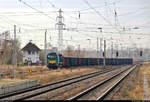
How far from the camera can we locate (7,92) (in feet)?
52.4

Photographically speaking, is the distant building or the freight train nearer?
the freight train

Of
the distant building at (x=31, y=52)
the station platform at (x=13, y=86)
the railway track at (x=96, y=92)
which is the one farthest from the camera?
the distant building at (x=31, y=52)

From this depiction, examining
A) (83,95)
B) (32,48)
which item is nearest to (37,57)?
(32,48)

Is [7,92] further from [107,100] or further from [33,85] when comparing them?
[107,100]

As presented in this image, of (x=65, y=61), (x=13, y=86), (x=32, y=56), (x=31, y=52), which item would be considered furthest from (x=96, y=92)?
(x=31, y=52)

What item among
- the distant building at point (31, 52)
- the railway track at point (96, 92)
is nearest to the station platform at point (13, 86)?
the railway track at point (96, 92)

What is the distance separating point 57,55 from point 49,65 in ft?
8.98

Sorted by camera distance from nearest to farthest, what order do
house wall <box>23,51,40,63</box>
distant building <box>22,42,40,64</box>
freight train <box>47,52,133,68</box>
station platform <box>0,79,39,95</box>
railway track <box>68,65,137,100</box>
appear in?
railway track <box>68,65,137,100</box>
station platform <box>0,79,39,95</box>
freight train <box>47,52,133,68</box>
house wall <box>23,51,40,63</box>
distant building <box>22,42,40,64</box>

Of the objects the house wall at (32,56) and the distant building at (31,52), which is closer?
the house wall at (32,56)

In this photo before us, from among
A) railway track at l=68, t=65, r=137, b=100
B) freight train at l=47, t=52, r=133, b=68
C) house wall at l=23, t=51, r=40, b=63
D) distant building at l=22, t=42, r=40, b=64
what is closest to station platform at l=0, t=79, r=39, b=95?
railway track at l=68, t=65, r=137, b=100

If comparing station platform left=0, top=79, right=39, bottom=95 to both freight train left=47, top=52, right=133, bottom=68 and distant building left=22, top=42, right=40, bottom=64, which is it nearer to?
freight train left=47, top=52, right=133, bottom=68

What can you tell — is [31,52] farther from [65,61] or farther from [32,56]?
[65,61]

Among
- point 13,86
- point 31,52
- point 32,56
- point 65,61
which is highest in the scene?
point 31,52

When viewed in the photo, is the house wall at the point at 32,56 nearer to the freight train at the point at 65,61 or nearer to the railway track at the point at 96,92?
the freight train at the point at 65,61
